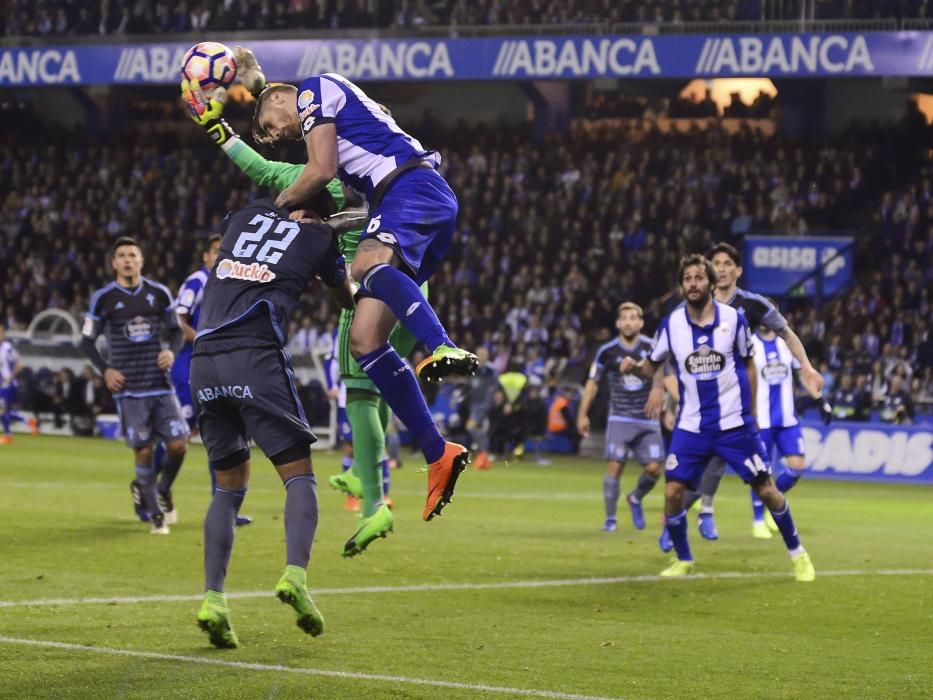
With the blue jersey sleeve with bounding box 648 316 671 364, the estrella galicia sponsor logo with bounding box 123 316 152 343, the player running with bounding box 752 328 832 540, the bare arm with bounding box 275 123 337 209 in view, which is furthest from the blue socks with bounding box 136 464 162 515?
the bare arm with bounding box 275 123 337 209

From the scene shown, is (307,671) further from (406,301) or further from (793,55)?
(793,55)

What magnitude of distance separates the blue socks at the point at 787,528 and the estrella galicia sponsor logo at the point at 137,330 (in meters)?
5.64

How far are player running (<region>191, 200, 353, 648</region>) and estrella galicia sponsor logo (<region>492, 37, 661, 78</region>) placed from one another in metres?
25.3

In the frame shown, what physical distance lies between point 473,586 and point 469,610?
1196 millimetres

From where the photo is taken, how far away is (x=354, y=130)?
7625 millimetres

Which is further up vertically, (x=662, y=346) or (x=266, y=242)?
(x=266, y=242)

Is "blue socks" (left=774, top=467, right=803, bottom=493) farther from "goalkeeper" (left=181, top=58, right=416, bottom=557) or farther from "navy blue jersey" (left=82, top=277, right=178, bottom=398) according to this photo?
"goalkeeper" (left=181, top=58, right=416, bottom=557)

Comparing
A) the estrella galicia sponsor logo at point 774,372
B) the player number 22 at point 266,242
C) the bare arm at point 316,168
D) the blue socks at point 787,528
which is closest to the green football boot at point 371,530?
the player number 22 at point 266,242

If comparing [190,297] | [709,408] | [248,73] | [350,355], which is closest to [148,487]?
[190,297]

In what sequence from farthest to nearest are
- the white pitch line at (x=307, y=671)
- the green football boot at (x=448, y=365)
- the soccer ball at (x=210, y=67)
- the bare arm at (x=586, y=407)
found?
the bare arm at (x=586, y=407) < the soccer ball at (x=210, y=67) < the green football boot at (x=448, y=365) < the white pitch line at (x=307, y=671)

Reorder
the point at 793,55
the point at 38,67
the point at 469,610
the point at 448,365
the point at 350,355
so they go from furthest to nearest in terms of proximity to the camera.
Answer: the point at 38,67 < the point at 793,55 < the point at 469,610 < the point at 350,355 < the point at 448,365

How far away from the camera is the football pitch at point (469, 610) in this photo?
6.84m

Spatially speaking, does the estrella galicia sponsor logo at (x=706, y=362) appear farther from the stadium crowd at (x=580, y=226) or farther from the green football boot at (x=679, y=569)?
the stadium crowd at (x=580, y=226)

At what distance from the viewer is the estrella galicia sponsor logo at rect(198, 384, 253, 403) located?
7328 millimetres
